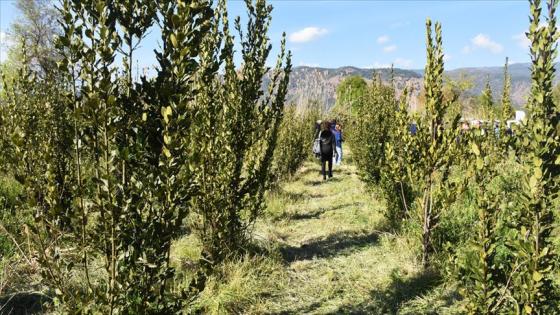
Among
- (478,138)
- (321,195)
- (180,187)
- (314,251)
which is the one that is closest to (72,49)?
(180,187)

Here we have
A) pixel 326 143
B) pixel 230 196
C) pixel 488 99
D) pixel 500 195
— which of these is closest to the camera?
pixel 500 195

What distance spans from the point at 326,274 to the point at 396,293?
3.04ft

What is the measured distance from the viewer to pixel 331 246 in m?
6.14

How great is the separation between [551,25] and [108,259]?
318cm

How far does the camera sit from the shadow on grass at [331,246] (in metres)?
5.77

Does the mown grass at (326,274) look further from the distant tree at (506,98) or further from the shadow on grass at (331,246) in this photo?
the distant tree at (506,98)

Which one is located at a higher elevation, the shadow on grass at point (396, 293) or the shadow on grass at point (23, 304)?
the shadow on grass at point (23, 304)

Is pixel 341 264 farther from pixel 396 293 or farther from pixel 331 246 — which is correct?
pixel 396 293

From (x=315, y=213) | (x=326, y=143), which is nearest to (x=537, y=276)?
(x=315, y=213)

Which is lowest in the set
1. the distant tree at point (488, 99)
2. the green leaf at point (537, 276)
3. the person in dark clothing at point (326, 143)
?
the green leaf at point (537, 276)

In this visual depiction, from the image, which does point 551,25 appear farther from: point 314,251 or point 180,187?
point 314,251

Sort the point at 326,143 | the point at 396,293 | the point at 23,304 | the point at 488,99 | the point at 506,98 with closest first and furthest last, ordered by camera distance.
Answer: the point at 23,304 < the point at 396,293 < the point at 488,99 < the point at 506,98 < the point at 326,143

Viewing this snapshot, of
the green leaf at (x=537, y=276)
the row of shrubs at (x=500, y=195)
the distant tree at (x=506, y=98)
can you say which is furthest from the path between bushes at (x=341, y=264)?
the distant tree at (x=506, y=98)

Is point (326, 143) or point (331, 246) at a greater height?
point (326, 143)
